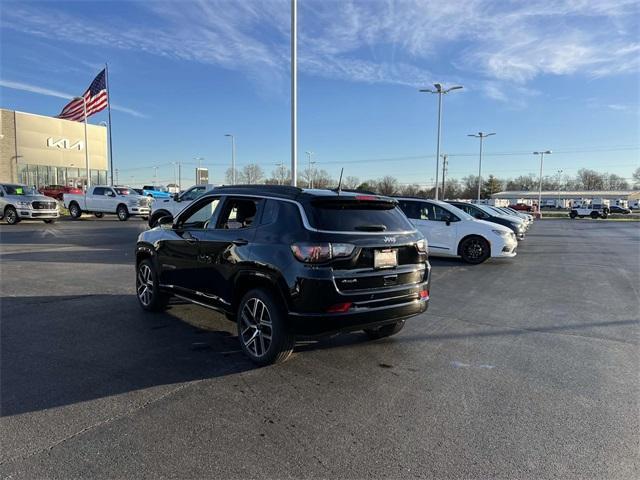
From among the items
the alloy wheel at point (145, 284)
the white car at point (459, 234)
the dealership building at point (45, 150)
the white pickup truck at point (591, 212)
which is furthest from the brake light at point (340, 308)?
the dealership building at point (45, 150)

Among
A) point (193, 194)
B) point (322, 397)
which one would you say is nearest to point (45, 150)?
point (193, 194)

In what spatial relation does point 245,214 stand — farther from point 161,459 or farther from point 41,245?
point 41,245

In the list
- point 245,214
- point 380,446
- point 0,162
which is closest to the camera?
point 380,446

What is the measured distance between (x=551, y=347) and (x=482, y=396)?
184 centimetres

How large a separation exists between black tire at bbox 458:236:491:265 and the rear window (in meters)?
8.13

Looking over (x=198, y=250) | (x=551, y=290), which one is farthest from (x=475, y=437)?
(x=551, y=290)

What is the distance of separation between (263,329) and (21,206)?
22.3 meters

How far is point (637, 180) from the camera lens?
138 meters

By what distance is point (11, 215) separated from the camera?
22.3m

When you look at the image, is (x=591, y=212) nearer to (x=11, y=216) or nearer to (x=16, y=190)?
(x=16, y=190)

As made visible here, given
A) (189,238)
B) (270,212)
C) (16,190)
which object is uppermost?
(16,190)

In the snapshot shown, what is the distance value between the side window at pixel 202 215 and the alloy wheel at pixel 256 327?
133 centimetres

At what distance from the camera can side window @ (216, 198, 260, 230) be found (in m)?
5.07

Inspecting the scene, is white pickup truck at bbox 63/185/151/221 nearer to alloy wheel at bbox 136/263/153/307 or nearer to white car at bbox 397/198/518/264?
white car at bbox 397/198/518/264
